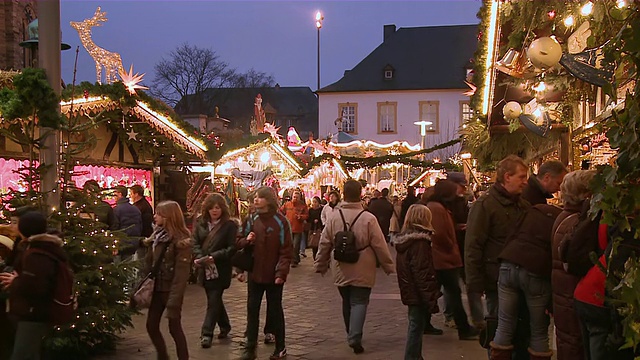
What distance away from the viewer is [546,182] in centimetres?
555

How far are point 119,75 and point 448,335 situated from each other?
23.9 ft

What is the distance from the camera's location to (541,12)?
728cm

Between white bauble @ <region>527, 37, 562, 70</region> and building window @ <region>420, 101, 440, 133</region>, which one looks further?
building window @ <region>420, 101, 440, 133</region>

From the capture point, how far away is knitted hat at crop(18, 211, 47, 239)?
16.5 ft

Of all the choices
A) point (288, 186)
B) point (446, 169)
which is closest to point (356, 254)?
point (288, 186)

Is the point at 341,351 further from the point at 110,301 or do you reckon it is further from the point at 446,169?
the point at 446,169

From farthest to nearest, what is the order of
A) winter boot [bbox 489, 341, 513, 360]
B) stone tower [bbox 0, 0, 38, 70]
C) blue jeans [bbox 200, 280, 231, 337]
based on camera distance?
stone tower [bbox 0, 0, 38, 70]
blue jeans [bbox 200, 280, 231, 337]
winter boot [bbox 489, 341, 513, 360]

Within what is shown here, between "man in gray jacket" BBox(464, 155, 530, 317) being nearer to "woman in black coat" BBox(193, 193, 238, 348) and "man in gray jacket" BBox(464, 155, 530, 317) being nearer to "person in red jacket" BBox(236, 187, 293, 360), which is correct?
"person in red jacket" BBox(236, 187, 293, 360)

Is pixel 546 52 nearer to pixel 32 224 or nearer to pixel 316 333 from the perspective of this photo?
pixel 316 333

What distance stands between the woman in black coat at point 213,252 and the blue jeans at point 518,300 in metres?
3.31

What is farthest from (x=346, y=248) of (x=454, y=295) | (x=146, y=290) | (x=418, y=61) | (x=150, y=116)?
(x=418, y=61)

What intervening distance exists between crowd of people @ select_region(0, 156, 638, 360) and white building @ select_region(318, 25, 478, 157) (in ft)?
152

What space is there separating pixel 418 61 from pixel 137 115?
1823 inches

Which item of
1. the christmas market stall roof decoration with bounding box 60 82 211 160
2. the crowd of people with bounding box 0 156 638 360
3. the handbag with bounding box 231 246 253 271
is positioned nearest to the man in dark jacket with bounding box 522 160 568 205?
the crowd of people with bounding box 0 156 638 360
